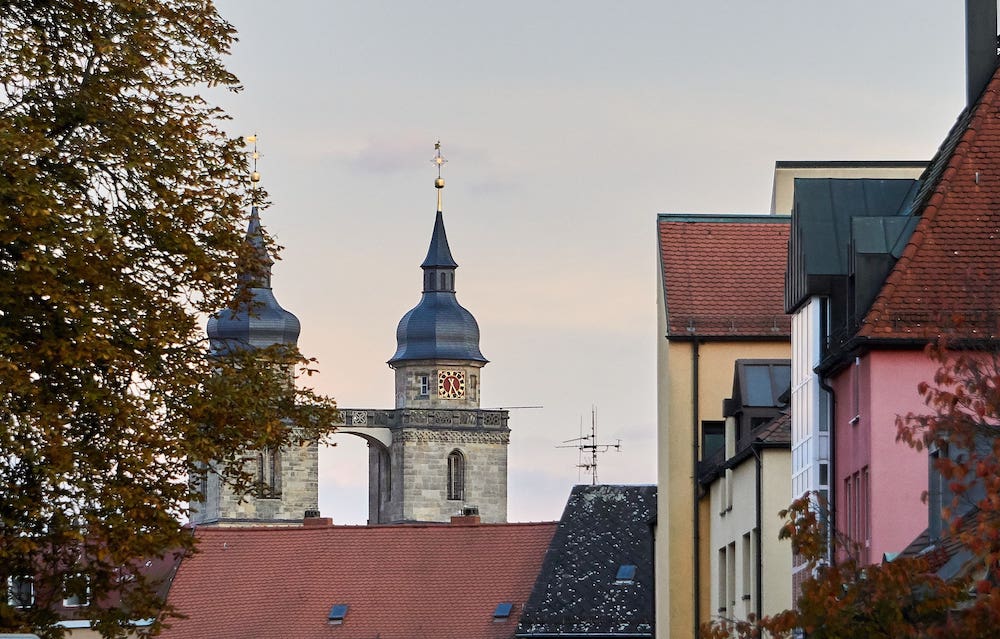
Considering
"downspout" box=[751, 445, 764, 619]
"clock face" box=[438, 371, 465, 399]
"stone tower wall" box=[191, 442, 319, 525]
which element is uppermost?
"clock face" box=[438, 371, 465, 399]

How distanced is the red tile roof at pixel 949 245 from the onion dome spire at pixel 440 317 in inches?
5309

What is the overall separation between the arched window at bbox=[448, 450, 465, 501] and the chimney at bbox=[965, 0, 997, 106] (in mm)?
133107

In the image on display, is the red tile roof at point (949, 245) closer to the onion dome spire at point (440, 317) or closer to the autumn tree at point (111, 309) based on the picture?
the autumn tree at point (111, 309)

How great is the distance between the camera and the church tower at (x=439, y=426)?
159 meters

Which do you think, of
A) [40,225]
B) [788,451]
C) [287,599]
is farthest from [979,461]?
[287,599]

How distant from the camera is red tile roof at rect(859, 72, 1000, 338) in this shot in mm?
24844

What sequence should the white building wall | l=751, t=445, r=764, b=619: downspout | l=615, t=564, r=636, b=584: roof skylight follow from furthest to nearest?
1. l=615, t=564, r=636, b=584: roof skylight
2. l=751, t=445, r=764, b=619: downspout
3. the white building wall

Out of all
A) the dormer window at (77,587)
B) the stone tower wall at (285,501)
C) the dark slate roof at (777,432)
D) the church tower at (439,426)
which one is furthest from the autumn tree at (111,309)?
the church tower at (439,426)

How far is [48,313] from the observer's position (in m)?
22.0

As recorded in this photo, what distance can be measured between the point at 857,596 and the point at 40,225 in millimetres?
7684

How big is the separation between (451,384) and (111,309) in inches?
5536

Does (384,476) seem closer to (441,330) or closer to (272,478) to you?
(272,478)

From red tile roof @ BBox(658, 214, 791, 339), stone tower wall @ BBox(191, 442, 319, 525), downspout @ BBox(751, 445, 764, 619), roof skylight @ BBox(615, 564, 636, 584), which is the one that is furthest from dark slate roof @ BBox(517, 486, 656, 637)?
stone tower wall @ BBox(191, 442, 319, 525)

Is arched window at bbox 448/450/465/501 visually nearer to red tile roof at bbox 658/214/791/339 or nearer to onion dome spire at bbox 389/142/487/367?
onion dome spire at bbox 389/142/487/367
